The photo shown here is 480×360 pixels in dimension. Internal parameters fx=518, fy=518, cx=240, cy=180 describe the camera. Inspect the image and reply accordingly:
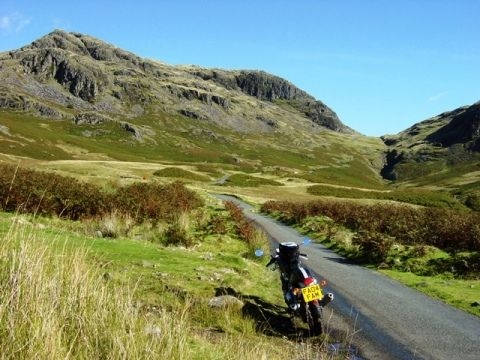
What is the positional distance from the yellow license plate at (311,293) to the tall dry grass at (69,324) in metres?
5.07

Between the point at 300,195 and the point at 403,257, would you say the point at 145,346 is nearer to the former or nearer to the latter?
the point at 403,257

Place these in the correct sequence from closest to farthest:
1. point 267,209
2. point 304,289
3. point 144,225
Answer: point 304,289 < point 144,225 < point 267,209

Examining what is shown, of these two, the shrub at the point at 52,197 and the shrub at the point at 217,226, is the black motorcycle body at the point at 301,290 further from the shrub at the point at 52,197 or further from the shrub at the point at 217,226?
the shrub at the point at 52,197

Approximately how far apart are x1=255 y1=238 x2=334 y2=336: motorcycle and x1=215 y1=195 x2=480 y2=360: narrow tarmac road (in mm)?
902

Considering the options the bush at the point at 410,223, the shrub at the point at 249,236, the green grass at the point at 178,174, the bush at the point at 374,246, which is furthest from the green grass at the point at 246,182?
the bush at the point at 374,246

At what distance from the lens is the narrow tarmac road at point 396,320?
10516 mm

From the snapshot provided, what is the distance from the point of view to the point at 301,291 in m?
11.0

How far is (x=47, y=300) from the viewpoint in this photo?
221 inches

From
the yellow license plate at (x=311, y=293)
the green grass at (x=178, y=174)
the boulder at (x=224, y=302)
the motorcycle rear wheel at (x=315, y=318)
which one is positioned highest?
the yellow license plate at (x=311, y=293)

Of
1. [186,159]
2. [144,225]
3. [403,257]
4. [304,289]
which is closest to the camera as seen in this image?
[304,289]

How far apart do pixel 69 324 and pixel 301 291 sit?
6370 mm

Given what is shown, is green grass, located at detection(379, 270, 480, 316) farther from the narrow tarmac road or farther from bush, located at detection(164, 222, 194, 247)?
bush, located at detection(164, 222, 194, 247)

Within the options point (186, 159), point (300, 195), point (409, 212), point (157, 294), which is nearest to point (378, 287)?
point (157, 294)

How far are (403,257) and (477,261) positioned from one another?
297cm
